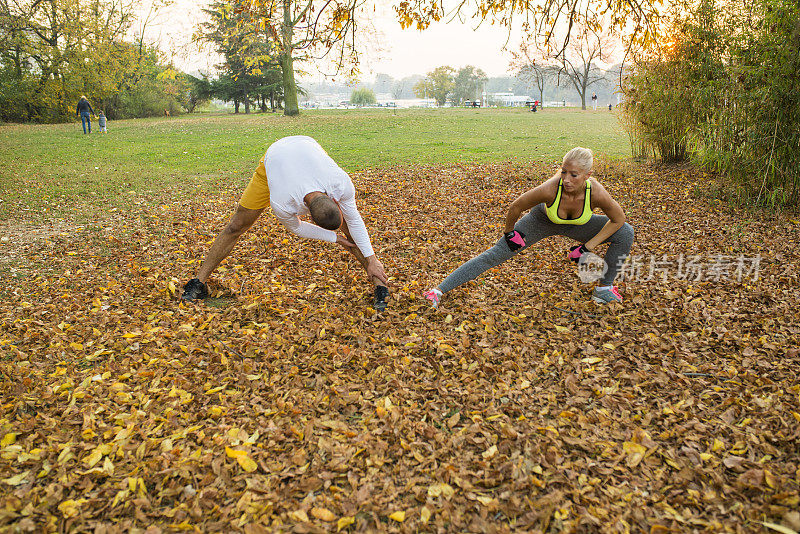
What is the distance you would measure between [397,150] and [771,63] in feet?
27.8

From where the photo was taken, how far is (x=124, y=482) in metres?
2.47

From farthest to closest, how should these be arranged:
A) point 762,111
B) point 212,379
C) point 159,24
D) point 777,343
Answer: point 159,24 < point 762,111 < point 777,343 < point 212,379

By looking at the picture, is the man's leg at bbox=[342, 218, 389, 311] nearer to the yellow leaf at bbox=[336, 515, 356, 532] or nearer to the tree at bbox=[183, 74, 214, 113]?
the yellow leaf at bbox=[336, 515, 356, 532]

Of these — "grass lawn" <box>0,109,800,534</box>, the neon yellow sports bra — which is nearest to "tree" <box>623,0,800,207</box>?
"grass lawn" <box>0,109,800,534</box>

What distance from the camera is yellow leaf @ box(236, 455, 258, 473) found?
8.40ft

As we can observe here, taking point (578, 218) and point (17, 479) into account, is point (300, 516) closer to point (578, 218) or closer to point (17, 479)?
point (17, 479)

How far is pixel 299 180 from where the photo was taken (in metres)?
3.62

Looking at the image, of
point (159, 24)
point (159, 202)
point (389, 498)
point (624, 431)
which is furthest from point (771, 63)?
point (159, 24)

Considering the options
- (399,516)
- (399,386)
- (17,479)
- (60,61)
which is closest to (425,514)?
(399,516)

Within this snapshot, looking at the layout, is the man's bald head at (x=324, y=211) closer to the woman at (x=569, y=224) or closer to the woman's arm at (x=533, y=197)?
the woman at (x=569, y=224)

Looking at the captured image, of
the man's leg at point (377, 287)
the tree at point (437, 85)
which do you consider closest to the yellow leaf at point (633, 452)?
the man's leg at point (377, 287)

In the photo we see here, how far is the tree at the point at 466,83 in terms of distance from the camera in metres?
78.3

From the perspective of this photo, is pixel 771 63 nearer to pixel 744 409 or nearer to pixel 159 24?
pixel 744 409

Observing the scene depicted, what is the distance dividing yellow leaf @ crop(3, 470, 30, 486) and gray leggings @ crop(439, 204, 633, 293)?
9.90 ft
